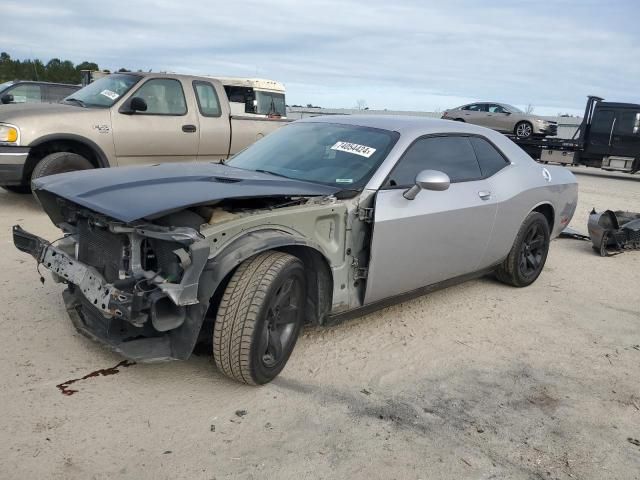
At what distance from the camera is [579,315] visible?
5.02 metres

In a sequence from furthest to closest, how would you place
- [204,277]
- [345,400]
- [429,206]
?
[429,206], [345,400], [204,277]

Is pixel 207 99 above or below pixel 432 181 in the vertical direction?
above

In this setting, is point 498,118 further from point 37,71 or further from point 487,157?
point 37,71

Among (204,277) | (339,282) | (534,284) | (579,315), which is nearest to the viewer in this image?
(204,277)

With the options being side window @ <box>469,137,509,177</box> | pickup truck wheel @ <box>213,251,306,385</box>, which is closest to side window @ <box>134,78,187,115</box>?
side window @ <box>469,137,509,177</box>

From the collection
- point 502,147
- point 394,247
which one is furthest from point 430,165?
point 502,147

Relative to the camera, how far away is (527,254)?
221 inches

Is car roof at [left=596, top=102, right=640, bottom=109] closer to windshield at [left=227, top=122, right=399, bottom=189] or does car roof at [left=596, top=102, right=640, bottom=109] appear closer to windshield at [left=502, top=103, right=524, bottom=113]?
windshield at [left=502, top=103, right=524, bottom=113]

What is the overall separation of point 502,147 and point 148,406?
3.79 m

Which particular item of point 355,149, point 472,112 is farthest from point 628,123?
point 355,149

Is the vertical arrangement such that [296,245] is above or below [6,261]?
above

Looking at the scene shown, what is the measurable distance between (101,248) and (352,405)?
1701 mm

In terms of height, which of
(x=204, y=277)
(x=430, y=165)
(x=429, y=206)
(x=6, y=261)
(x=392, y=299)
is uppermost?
(x=430, y=165)

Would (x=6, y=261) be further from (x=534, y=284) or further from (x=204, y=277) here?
(x=534, y=284)
